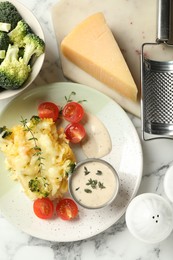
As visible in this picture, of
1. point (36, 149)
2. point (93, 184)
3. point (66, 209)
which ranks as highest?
point (36, 149)

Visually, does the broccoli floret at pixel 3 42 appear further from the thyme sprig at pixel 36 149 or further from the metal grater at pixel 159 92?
the metal grater at pixel 159 92

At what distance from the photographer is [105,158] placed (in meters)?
2.00

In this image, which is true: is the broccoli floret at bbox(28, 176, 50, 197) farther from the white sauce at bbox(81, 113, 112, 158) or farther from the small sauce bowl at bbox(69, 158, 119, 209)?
the white sauce at bbox(81, 113, 112, 158)

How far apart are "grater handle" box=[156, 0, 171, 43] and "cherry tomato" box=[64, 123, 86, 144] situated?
44 centimetres

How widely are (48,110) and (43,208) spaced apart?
1.15 ft

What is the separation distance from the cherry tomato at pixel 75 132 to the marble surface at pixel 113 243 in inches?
8.4

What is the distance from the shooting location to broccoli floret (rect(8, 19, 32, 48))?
6.16ft

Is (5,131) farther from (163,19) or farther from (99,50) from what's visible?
(163,19)

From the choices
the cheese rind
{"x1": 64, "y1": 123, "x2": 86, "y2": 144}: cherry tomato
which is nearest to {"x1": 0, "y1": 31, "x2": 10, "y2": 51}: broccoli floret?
the cheese rind

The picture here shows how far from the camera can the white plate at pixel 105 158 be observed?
1.96m

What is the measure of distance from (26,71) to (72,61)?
0.77 ft

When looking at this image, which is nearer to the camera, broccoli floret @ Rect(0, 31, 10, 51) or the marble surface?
broccoli floret @ Rect(0, 31, 10, 51)

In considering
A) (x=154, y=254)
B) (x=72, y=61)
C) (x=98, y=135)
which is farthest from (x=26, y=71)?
(x=154, y=254)

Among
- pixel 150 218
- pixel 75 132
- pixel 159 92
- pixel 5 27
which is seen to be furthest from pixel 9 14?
pixel 150 218
